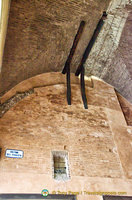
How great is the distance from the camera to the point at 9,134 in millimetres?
4855

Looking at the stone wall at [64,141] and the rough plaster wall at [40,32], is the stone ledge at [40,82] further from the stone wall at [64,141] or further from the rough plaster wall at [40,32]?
the rough plaster wall at [40,32]

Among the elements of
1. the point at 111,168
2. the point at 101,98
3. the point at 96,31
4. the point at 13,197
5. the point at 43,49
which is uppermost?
the point at 96,31

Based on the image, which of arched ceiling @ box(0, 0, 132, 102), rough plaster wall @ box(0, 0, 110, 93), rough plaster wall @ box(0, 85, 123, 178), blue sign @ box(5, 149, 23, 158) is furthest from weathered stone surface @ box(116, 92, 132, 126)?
blue sign @ box(5, 149, 23, 158)

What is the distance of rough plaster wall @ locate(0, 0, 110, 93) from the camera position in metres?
4.88

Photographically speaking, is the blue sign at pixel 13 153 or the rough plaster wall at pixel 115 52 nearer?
the blue sign at pixel 13 153

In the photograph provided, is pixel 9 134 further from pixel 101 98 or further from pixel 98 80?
pixel 98 80

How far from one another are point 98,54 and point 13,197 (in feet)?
16.1

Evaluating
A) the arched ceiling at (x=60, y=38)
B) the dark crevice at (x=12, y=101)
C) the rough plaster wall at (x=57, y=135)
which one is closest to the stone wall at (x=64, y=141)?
the rough plaster wall at (x=57, y=135)

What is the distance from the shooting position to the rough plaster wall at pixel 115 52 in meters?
5.86

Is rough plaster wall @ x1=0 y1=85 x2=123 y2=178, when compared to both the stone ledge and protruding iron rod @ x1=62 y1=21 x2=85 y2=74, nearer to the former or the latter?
the stone ledge

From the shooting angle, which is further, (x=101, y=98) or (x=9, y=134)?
(x=101, y=98)

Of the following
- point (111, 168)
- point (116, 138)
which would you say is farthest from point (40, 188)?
point (116, 138)

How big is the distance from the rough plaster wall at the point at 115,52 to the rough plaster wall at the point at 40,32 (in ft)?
1.40

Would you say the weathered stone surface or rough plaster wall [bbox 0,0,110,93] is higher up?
rough plaster wall [bbox 0,0,110,93]
